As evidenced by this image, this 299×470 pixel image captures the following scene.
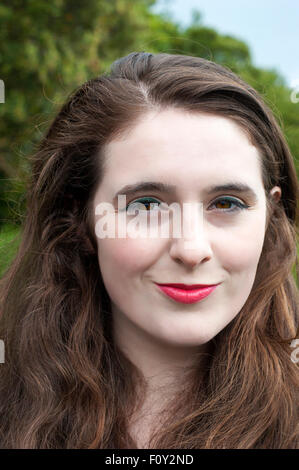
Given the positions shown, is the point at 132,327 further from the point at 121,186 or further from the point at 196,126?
the point at 196,126

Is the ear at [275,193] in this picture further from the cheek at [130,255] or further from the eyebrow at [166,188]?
the cheek at [130,255]

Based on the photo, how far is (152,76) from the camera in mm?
1868

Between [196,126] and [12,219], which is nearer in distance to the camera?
[196,126]

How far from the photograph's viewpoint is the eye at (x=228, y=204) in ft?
5.50

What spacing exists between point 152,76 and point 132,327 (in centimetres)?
85

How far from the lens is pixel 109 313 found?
1976 millimetres

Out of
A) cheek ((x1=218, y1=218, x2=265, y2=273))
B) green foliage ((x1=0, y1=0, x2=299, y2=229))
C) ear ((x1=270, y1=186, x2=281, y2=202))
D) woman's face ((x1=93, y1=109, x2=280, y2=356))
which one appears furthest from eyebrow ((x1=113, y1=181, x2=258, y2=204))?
green foliage ((x1=0, y1=0, x2=299, y2=229))

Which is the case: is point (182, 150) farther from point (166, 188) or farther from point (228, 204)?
point (228, 204)

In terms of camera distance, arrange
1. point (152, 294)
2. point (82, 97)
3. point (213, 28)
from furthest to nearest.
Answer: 1. point (213, 28)
2. point (82, 97)
3. point (152, 294)

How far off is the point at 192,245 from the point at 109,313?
546 millimetres

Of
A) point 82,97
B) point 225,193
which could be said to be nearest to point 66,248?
point 82,97

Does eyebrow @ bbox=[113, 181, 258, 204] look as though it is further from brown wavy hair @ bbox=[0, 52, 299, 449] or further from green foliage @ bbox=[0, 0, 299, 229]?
green foliage @ bbox=[0, 0, 299, 229]

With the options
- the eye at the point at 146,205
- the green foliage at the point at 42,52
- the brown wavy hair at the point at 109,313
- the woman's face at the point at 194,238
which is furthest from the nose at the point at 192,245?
the green foliage at the point at 42,52

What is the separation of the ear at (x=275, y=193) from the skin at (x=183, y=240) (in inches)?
7.4
